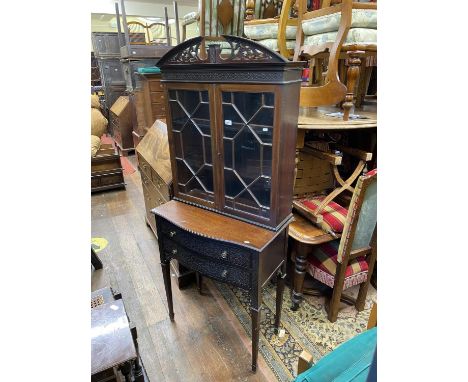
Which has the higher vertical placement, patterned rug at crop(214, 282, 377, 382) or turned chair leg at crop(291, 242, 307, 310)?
turned chair leg at crop(291, 242, 307, 310)

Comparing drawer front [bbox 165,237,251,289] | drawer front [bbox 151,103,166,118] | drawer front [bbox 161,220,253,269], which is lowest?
drawer front [bbox 165,237,251,289]

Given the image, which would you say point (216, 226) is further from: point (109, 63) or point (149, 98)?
point (109, 63)

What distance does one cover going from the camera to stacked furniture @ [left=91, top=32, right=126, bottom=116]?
5.23m

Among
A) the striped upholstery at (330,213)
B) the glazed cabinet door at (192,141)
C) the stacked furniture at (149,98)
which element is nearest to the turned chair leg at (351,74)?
the striped upholstery at (330,213)

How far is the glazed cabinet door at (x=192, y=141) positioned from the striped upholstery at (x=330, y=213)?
0.64 meters

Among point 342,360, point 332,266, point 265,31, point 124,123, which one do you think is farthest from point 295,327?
point 124,123

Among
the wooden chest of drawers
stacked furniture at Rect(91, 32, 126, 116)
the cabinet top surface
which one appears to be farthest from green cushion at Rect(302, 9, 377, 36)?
stacked furniture at Rect(91, 32, 126, 116)

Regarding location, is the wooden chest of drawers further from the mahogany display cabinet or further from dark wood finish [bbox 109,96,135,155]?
the mahogany display cabinet

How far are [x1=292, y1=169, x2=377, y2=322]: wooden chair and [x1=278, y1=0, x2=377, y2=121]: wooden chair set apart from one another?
1.54ft

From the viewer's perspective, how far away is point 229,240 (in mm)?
1252

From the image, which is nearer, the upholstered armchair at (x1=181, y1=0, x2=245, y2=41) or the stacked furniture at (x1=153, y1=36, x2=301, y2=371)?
the stacked furniture at (x1=153, y1=36, x2=301, y2=371)
